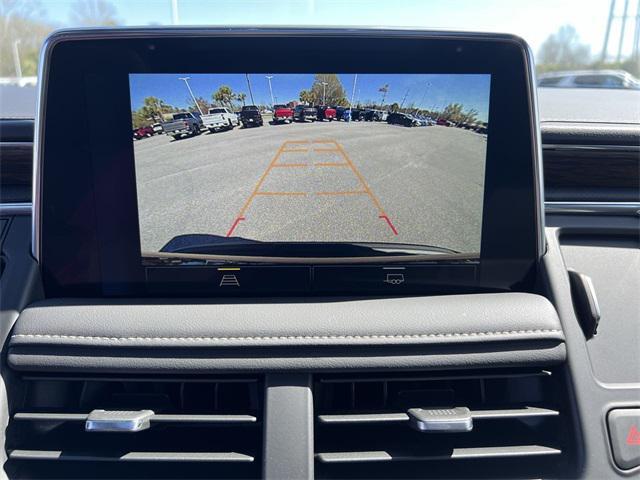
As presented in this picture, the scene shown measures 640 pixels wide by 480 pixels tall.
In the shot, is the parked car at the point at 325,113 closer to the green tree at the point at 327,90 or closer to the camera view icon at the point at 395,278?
the green tree at the point at 327,90

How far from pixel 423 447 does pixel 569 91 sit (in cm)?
237

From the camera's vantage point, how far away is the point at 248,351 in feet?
5.77

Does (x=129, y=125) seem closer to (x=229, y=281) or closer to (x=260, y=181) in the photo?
(x=260, y=181)

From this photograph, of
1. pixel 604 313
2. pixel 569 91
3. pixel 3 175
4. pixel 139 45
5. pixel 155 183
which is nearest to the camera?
pixel 139 45

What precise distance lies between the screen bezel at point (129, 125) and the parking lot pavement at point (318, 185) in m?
0.08

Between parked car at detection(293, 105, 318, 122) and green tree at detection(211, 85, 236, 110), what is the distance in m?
0.22

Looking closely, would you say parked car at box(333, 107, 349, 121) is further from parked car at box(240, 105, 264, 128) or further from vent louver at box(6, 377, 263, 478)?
vent louver at box(6, 377, 263, 478)

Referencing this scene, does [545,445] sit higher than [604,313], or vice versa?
[604,313]

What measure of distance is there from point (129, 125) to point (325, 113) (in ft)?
2.18

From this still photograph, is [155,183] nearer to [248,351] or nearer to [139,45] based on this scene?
[139,45]

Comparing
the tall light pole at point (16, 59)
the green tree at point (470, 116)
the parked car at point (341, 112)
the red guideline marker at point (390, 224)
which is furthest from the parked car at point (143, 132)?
the tall light pole at point (16, 59)

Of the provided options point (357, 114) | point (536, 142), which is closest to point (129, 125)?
point (357, 114)

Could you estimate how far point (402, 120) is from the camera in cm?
187

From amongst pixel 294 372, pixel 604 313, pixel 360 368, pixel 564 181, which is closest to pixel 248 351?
pixel 294 372
